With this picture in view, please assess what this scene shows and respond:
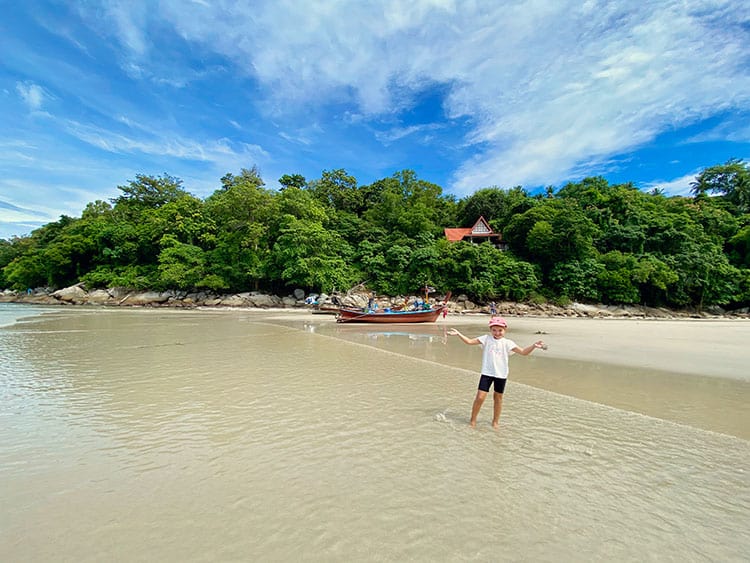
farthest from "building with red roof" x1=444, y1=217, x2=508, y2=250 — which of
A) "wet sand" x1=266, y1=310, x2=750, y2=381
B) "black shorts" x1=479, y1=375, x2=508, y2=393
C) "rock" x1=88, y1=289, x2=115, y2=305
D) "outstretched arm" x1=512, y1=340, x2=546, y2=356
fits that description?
"rock" x1=88, y1=289, x2=115, y2=305

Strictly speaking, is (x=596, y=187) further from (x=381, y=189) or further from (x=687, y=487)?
(x=687, y=487)

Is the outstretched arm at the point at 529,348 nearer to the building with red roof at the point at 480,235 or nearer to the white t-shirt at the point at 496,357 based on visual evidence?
the white t-shirt at the point at 496,357

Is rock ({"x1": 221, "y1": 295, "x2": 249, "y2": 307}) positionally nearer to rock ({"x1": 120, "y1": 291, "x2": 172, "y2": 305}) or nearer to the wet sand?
rock ({"x1": 120, "y1": 291, "x2": 172, "y2": 305})

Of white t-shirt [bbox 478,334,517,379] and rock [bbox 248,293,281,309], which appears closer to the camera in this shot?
white t-shirt [bbox 478,334,517,379]

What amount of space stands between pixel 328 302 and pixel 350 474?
3070 centimetres

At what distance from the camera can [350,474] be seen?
3.45 m

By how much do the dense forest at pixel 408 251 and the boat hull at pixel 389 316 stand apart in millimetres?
12553

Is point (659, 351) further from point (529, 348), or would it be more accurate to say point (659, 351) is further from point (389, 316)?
point (389, 316)

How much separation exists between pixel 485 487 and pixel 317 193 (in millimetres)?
51840

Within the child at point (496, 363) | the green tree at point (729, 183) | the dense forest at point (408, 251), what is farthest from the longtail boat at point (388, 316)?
the green tree at point (729, 183)

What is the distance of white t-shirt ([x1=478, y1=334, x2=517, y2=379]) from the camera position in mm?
4676

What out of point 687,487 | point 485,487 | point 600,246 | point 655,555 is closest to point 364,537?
point 485,487

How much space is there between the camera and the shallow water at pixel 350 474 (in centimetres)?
Answer: 246

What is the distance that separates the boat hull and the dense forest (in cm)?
1255
